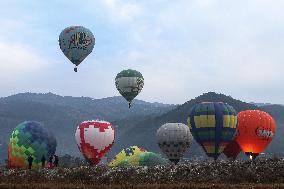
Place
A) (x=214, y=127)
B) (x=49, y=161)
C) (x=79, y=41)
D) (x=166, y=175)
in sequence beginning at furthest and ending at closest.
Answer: (x=79, y=41), (x=49, y=161), (x=214, y=127), (x=166, y=175)

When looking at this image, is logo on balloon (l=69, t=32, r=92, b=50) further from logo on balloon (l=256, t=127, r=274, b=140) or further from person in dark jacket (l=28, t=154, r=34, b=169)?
logo on balloon (l=256, t=127, r=274, b=140)

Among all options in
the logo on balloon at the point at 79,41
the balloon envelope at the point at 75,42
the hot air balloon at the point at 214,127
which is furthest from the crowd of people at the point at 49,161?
the logo on balloon at the point at 79,41

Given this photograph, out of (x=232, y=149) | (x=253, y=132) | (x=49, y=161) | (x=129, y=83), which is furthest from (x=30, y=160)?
(x=253, y=132)

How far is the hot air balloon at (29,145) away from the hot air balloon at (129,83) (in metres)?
16.8

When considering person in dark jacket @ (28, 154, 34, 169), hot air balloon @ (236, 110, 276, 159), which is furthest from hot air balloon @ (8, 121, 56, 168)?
hot air balloon @ (236, 110, 276, 159)

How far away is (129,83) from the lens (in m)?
59.9

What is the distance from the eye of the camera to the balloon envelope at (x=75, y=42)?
56.6 m

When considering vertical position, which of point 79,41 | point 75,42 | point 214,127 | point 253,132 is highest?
Answer: point 79,41

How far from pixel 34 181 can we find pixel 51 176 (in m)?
1.58

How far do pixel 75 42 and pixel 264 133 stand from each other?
2322 centimetres

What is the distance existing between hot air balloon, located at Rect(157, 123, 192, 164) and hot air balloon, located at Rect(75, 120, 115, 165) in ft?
22.4

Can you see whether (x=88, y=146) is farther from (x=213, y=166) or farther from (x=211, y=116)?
(x=213, y=166)

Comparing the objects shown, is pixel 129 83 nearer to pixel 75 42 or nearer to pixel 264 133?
pixel 75 42

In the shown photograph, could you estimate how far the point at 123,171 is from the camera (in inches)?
1399
